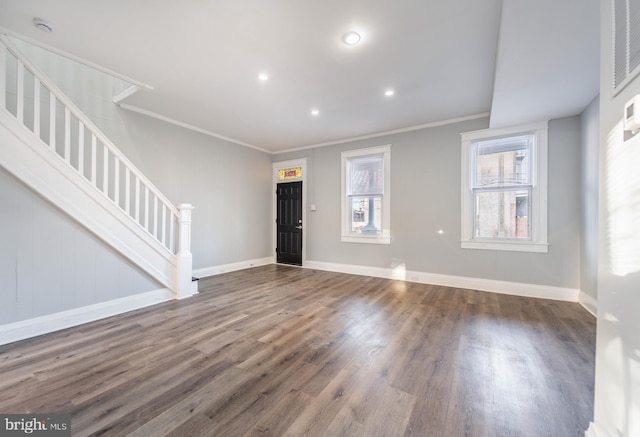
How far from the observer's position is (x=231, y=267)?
17.8 ft

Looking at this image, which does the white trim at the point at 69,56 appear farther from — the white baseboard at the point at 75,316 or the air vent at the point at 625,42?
the air vent at the point at 625,42

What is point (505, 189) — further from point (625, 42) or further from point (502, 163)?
point (625, 42)

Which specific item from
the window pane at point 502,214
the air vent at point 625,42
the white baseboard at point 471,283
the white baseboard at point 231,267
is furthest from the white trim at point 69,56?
the window pane at point 502,214

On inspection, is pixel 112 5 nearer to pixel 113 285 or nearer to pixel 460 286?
pixel 113 285

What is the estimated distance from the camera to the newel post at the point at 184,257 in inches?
142

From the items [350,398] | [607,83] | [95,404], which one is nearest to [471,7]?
[607,83]

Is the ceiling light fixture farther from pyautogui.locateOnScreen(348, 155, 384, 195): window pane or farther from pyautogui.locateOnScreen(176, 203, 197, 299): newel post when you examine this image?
pyautogui.locateOnScreen(348, 155, 384, 195): window pane

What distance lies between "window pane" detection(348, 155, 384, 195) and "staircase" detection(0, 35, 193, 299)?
3.28 meters

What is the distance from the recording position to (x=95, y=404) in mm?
1580

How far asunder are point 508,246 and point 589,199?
111cm

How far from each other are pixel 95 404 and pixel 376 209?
4623 millimetres

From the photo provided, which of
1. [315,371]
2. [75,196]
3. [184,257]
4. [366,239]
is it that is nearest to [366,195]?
[366,239]

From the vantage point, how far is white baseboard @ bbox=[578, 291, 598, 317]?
3035 mm
